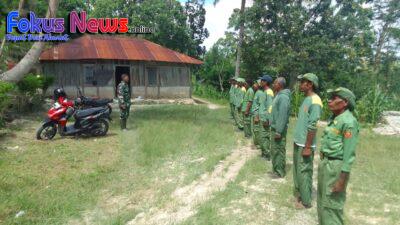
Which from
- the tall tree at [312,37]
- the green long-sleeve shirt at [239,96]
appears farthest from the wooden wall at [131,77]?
the green long-sleeve shirt at [239,96]

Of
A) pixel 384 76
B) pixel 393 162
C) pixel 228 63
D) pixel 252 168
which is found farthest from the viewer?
pixel 384 76

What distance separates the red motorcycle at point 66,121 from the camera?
30.1ft

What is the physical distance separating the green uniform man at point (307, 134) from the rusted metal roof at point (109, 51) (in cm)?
1590

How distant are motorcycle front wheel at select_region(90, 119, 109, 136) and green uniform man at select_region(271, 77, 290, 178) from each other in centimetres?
544

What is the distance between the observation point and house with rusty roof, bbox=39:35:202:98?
19.2 metres

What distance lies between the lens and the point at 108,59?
19.5 m

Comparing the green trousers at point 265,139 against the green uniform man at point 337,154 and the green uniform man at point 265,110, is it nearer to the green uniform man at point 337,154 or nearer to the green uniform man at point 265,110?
the green uniform man at point 265,110

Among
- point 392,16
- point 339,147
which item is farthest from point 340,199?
point 392,16

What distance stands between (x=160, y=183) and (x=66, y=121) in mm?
4508

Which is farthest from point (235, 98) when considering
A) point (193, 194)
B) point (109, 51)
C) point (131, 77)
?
point (109, 51)

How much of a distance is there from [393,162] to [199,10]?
93.8ft

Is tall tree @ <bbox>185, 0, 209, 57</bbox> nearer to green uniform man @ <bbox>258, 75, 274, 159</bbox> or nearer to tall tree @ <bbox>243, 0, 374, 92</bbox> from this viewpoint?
tall tree @ <bbox>243, 0, 374, 92</bbox>

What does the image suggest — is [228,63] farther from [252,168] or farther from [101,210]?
[101,210]

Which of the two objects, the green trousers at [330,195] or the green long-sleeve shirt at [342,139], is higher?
the green long-sleeve shirt at [342,139]
